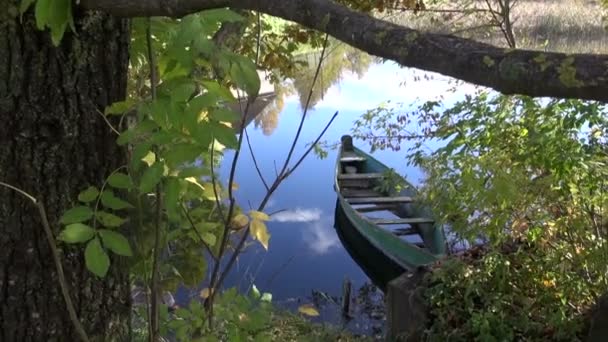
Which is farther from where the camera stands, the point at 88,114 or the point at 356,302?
the point at 356,302

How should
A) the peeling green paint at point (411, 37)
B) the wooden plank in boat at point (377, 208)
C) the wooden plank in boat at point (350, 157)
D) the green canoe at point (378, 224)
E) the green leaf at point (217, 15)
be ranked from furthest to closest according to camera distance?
the wooden plank in boat at point (350, 157), the wooden plank in boat at point (377, 208), the green canoe at point (378, 224), the green leaf at point (217, 15), the peeling green paint at point (411, 37)

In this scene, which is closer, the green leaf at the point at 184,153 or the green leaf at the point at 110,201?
the green leaf at the point at 184,153

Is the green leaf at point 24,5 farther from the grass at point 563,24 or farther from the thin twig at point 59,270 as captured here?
the grass at point 563,24

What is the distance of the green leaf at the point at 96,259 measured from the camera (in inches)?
52.2

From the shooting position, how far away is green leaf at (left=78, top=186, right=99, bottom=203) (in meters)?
1.41

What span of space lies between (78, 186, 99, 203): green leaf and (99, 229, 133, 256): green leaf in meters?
0.07

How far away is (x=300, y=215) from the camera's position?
1004 centimetres

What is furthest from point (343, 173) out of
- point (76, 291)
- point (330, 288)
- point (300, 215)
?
point (76, 291)

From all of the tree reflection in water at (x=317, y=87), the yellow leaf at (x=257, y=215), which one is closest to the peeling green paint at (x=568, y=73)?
the yellow leaf at (x=257, y=215)

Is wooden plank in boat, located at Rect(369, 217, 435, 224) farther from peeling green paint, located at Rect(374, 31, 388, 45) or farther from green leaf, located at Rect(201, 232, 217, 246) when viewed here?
peeling green paint, located at Rect(374, 31, 388, 45)

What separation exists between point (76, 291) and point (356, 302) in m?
6.57

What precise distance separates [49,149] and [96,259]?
0.88 ft

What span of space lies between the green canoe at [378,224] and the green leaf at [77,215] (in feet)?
19.4

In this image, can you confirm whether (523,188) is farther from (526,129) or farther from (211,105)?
(211,105)
